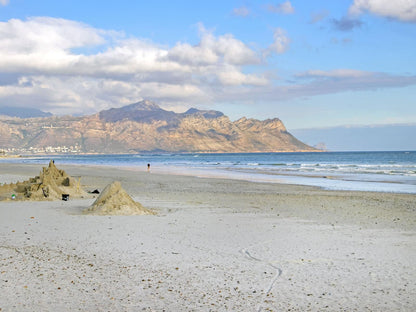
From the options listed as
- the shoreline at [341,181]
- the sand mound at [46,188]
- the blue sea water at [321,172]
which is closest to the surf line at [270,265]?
the sand mound at [46,188]

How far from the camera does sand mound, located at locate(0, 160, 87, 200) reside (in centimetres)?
1666

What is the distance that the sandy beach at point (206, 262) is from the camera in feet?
17.5

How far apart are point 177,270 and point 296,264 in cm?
191

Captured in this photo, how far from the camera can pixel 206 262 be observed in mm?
7184

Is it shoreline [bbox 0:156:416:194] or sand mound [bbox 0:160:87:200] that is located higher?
sand mound [bbox 0:160:87:200]

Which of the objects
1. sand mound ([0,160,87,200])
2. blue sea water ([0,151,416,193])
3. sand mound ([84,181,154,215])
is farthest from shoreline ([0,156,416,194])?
sand mound ([84,181,154,215])

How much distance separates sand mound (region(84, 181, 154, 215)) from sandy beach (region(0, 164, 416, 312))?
549 millimetres

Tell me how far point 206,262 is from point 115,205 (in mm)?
6270

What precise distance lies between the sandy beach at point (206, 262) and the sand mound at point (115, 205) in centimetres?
55

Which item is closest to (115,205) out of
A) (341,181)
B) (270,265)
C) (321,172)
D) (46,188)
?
(46,188)

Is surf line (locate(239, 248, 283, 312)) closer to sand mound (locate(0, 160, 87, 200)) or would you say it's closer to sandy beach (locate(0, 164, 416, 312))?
sandy beach (locate(0, 164, 416, 312))

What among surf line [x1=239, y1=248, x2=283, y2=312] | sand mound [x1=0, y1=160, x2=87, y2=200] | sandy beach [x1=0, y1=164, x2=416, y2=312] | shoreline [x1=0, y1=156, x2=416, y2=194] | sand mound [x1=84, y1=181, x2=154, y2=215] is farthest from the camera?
shoreline [x1=0, y1=156, x2=416, y2=194]

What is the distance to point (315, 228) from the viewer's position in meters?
10.8

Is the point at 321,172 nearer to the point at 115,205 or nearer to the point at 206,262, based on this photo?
the point at 115,205
